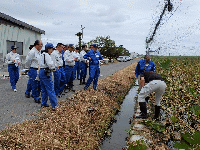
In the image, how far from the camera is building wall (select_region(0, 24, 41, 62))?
13883 mm

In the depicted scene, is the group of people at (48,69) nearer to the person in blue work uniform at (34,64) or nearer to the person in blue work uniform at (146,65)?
the person in blue work uniform at (34,64)

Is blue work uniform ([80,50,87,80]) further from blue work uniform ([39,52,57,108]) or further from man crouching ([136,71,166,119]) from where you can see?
man crouching ([136,71,166,119])

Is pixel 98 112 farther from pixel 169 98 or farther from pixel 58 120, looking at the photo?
pixel 169 98

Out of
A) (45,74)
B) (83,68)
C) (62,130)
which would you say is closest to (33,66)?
(45,74)

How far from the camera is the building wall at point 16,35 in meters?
13.9

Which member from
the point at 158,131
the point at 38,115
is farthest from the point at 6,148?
the point at 158,131

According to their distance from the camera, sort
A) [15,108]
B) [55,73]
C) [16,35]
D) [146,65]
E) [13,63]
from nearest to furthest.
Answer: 1. [15,108]
2. [146,65]
3. [55,73]
4. [13,63]
5. [16,35]

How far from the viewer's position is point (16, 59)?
800cm

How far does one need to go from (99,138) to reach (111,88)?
4761mm

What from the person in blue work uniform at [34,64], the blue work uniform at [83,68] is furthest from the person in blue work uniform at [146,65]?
the blue work uniform at [83,68]

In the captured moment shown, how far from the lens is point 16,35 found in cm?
1570

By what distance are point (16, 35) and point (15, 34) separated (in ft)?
0.52

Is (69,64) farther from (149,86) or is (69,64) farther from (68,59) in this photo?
(149,86)

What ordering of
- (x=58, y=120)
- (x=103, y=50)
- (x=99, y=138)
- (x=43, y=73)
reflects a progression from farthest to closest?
(x=103, y=50), (x=43, y=73), (x=58, y=120), (x=99, y=138)
